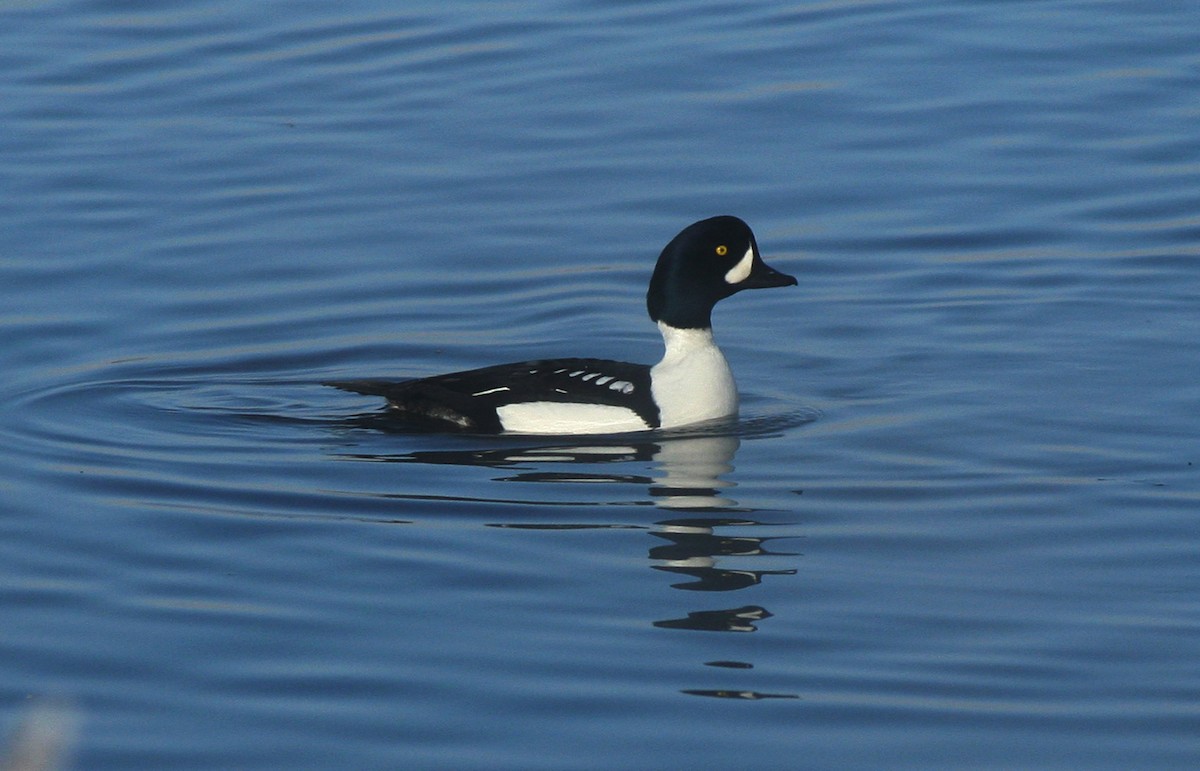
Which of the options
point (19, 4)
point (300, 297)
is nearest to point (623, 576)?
Result: point (300, 297)

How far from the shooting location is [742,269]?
9906 millimetres

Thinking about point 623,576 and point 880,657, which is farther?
point 623,576

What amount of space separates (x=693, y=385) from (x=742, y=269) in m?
0.71

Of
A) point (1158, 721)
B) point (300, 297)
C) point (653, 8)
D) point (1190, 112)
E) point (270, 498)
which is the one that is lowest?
point (1158, 721)

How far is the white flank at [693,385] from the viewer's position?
9609 mm

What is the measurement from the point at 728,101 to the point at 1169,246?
4.23m

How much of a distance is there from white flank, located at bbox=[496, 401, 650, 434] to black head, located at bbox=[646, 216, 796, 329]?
736mm

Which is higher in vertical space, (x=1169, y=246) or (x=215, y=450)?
(x=1169, y=246)

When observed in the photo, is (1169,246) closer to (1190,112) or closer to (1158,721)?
(1190,112)

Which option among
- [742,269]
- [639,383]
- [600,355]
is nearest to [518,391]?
[639,383]

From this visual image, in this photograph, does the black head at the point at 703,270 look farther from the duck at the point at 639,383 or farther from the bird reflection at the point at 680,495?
the bird reflection at the point at 680,495

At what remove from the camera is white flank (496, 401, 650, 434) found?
367 inches

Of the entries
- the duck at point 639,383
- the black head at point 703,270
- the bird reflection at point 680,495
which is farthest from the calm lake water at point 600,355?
the black head at point 703,270

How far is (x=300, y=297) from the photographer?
1175 centimetres
